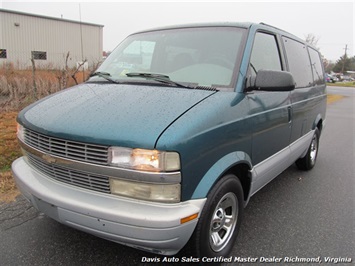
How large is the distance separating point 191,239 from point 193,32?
204 cm

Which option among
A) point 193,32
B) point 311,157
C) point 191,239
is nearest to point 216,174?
point 191,239

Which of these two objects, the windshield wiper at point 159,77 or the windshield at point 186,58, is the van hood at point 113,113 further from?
the windshield at point 186,58

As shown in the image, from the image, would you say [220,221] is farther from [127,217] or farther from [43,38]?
[43,38]

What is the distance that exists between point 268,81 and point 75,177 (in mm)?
1759

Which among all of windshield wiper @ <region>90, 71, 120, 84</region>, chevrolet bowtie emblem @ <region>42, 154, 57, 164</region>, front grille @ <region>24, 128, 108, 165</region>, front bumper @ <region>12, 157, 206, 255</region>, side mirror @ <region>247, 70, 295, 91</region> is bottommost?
front bumper @ <region>12, 157, 206, 255</region>

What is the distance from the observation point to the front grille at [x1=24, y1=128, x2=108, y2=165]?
2016mm

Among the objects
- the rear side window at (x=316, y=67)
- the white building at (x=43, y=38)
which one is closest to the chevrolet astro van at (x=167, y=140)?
the rear side window at (x=316, y=67)

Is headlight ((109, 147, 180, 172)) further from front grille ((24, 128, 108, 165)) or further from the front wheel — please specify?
the front wheel

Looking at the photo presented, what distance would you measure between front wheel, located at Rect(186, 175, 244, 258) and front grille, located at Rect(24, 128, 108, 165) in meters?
0.82

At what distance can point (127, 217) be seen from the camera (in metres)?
1.93

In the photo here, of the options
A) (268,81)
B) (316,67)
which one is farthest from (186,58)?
(316,67)

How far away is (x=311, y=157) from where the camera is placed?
16.7 ft

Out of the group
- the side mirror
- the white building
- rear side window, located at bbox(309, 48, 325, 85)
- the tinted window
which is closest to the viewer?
the side mirror

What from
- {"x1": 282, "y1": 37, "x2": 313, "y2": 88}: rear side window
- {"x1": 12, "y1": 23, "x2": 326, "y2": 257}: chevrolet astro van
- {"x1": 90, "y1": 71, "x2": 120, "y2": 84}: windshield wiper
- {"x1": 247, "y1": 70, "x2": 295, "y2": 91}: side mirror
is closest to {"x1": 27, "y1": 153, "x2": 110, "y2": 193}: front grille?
{"x1": 12, "y1": 23, "x2": 326, "y2": 257}: chevrolet astro van
